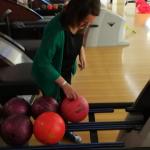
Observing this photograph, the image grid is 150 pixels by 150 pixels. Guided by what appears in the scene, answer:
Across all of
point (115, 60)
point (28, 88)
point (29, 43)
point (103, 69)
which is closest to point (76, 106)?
point (28, 88)

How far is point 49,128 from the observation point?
117 centimetres

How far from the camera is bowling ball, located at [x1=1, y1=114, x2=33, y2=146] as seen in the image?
1.19 meters

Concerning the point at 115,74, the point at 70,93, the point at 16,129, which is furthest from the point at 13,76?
the point at 115,74

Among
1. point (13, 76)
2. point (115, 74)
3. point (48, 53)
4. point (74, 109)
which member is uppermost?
point (48, 53)

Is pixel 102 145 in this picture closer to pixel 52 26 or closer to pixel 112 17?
pixel 52 26

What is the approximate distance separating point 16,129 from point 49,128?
12 cm

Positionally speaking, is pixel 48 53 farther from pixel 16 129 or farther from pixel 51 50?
pixel 16 129

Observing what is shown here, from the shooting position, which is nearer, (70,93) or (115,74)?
(70,93)

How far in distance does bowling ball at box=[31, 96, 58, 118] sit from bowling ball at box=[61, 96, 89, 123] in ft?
0.14

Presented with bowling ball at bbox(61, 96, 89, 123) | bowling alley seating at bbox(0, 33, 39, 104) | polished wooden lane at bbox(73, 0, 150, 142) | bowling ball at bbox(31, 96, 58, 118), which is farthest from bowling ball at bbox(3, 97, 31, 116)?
polished wooden lane at bbox(73, 0, 150, 142)

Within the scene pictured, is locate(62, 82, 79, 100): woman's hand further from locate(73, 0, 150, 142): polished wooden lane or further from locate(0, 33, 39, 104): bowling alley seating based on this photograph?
locate(73, 0, 150, 142): polished wooden lane

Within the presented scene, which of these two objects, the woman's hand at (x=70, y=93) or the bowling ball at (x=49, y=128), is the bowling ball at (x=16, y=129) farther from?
the woman's hand at (x=70, y=93)

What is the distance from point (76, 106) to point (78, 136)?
31.4 inches

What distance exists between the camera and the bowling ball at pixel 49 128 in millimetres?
1179
